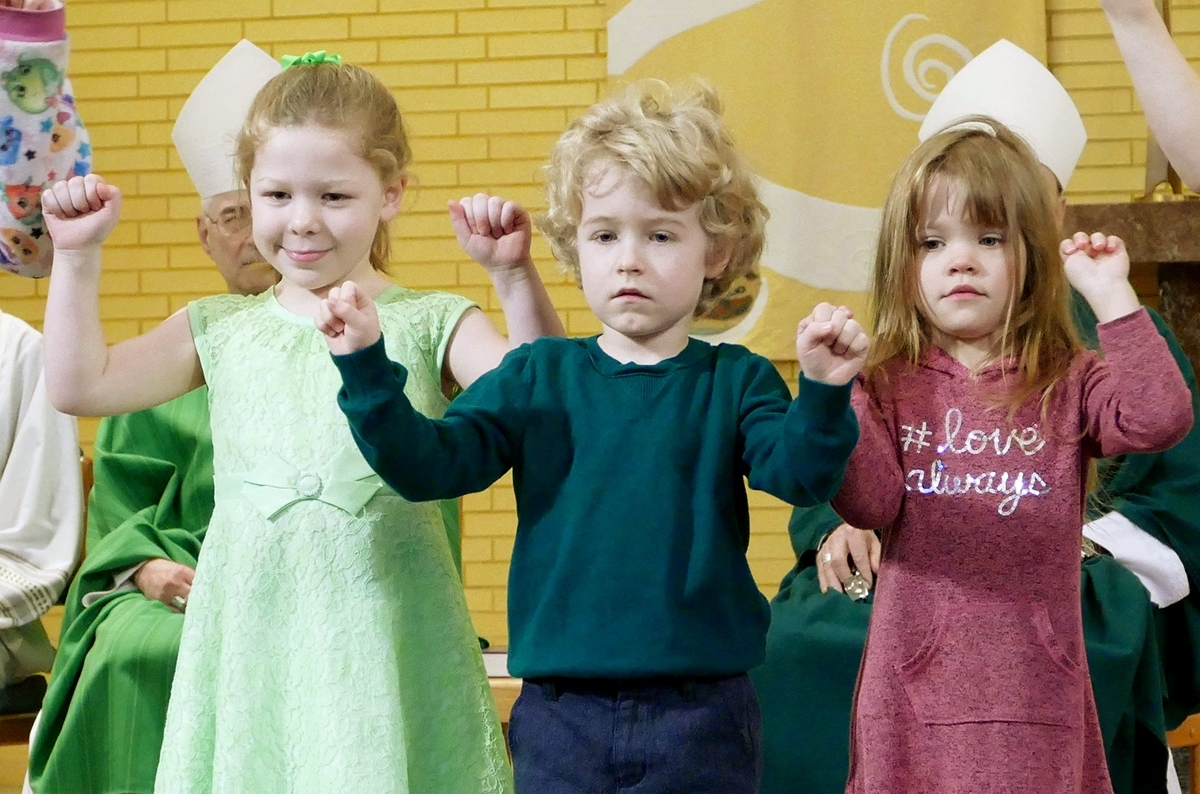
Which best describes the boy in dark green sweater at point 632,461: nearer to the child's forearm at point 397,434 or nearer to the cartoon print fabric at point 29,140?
the child's forearm at point 397,434

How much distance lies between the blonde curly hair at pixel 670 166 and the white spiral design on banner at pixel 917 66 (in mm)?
2933

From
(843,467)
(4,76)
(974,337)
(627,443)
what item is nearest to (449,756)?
(627,443)

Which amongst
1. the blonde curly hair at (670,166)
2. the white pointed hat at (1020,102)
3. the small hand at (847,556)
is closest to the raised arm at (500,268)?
the blonde curly hair at (670,166)

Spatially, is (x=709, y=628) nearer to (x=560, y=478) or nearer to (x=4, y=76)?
(x=560, y=478)

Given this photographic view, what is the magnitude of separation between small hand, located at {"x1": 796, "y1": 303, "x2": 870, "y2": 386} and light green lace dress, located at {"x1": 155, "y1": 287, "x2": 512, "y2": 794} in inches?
24.7

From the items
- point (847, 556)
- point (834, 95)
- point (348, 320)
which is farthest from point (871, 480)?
point (834, 95)

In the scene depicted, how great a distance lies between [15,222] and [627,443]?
120cm

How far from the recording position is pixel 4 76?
93.9 inches

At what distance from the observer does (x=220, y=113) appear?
3148 millimetres

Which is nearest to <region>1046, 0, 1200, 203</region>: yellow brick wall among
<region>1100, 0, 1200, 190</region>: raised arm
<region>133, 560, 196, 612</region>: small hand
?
<region>1100, 0, 1200, 190</region>: raised arm

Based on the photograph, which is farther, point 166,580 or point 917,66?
point 917,66

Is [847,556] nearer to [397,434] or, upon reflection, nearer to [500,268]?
[500,268]

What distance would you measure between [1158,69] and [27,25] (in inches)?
66.5

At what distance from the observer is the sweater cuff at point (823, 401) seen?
1.60 m
